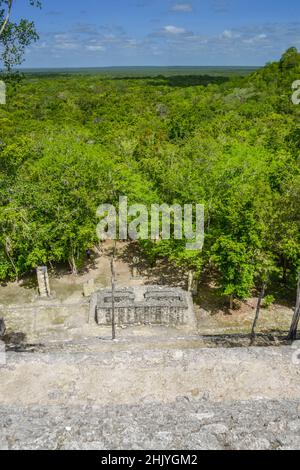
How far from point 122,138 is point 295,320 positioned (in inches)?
927

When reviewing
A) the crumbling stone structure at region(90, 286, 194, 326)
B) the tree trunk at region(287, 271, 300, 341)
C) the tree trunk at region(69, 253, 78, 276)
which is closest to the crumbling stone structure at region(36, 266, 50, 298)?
the tree trunk at region(69, 253, 78, 276)

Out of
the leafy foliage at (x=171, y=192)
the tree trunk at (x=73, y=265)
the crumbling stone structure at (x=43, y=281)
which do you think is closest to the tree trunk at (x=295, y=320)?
the leafy foliage at (x=171, y=192)

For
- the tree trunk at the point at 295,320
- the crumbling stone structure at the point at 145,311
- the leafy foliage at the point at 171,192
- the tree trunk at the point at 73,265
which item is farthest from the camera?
the tree trunk at the point at 73,265

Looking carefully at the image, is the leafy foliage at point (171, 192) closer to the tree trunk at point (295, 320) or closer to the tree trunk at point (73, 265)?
the tree trunk at point (73, 265)

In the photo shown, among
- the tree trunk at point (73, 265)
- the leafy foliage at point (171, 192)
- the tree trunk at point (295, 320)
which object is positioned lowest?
the tree trunk at point (73, 265)

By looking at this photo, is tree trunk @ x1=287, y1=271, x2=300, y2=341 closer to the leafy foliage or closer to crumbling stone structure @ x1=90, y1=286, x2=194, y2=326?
the leafy foliage

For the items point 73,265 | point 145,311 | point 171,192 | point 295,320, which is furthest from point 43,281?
point 295,320

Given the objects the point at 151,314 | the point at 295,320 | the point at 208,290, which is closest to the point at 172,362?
the point at 295,320

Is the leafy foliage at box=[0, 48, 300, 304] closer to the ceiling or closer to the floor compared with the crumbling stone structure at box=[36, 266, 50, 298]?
closer to the ceiling

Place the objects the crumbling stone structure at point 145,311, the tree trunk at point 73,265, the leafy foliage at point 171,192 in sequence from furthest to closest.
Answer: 1. the tree trunk at point 73,265
2. the crumbling stone structure at point 145,311
3. the leafy foliage at point 171,192

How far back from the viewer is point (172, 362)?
8352mm

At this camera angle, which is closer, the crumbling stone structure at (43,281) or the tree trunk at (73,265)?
the crumbling stone structure at (43,281)

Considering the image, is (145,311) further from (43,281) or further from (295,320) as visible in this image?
(295,320)
